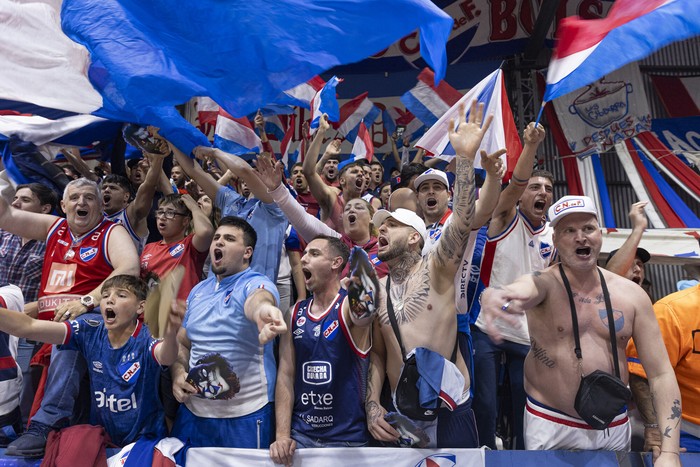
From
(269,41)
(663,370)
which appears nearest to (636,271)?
(663,370)

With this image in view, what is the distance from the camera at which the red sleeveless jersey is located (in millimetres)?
4660

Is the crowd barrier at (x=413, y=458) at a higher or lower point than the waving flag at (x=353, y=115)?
lower

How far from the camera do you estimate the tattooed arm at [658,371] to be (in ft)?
11.3

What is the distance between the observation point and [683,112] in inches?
512

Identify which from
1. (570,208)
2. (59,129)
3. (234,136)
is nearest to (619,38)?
(570,208)

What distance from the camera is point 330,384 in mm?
4020

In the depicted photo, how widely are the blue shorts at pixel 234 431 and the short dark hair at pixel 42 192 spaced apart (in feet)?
8.77

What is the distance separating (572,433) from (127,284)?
2.77 metres

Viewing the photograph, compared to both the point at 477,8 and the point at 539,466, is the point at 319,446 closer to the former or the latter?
the point at 539,466

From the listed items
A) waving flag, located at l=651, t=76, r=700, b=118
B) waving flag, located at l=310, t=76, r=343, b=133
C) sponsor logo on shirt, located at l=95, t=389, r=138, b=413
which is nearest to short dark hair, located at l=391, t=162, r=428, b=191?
waving flag, located at l=310, t=76, r=343, b=133

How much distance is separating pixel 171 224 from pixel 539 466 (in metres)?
3.27

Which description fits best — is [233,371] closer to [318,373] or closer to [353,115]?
[318,373]

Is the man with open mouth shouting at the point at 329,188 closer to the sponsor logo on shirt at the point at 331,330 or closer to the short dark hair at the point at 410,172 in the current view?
the short dark hair at the point at 410,172

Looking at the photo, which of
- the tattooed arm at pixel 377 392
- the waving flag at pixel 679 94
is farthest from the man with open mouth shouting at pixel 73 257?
the waving flag at pixel 679 94
